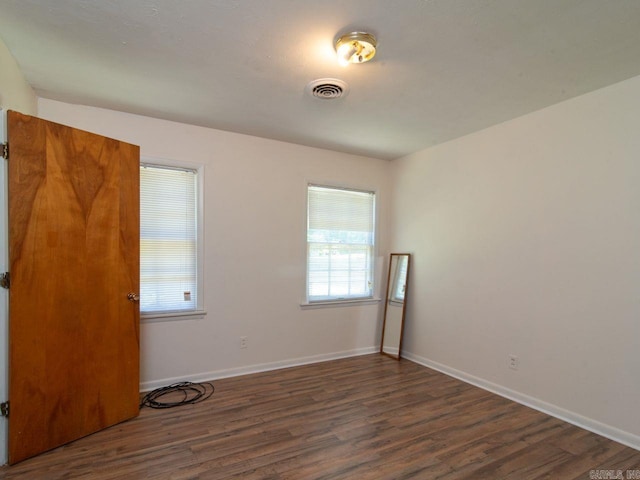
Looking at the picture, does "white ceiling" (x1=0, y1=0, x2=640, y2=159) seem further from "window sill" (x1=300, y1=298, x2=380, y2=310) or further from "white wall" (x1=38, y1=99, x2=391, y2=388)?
"window sill" (x1=300, y1=298, x2=380, y2=310)

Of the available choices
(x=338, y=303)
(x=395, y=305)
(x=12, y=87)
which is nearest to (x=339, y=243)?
(x=338, y=303)

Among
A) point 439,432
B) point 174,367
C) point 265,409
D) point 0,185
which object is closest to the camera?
point 0,185

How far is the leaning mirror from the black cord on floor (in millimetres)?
2198

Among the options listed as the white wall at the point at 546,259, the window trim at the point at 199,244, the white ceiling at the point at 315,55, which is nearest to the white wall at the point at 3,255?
the white ceiling at the point at 315,55

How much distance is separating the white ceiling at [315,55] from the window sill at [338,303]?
204cm

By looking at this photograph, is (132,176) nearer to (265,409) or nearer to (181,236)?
(181,236)

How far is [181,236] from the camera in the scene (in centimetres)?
343

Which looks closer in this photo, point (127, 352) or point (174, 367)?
point (127, 352)

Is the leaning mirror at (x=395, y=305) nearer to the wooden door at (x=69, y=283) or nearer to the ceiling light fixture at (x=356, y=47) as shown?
the ceiling light fixture at (x=356, y=47)

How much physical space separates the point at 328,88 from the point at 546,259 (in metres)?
2.28

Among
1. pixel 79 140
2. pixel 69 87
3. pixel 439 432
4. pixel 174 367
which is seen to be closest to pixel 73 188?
pixel 79 140

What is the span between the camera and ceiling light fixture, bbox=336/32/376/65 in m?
1.97

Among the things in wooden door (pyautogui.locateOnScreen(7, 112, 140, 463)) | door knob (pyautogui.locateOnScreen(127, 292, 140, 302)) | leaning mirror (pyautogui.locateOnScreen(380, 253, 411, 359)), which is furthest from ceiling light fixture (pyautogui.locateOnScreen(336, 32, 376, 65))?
leaning mirror (pyautogui.locateOnScreen(380, 253, 411, 359))

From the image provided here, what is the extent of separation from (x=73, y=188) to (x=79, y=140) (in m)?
0.34
